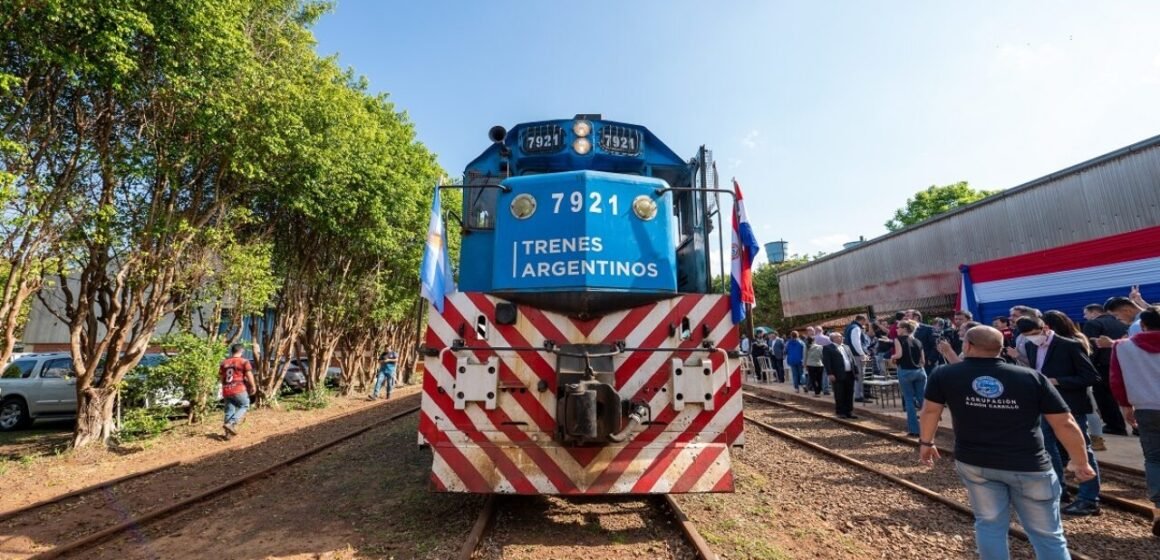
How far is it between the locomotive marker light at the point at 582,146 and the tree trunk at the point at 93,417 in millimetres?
9259

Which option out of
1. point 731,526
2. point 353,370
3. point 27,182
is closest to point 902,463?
point 731,526

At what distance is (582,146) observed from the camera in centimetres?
494

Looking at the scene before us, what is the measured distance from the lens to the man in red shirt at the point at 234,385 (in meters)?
9.12

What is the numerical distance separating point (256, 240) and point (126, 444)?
14.7 feet

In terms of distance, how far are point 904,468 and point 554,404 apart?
4.74 m

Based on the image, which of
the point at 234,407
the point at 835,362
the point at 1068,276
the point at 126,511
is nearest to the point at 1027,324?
the point at 835,362

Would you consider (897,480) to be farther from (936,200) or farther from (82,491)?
(936,200)

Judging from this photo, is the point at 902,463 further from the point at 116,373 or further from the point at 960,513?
the point at 116,373

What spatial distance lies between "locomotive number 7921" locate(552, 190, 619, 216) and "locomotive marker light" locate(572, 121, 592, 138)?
1039 mm

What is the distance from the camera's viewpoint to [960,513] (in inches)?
175

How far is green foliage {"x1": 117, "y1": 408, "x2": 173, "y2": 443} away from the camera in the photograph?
875 centimetres

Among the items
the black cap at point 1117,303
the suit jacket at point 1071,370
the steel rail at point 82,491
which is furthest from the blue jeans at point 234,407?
the black cap at point 1117,303

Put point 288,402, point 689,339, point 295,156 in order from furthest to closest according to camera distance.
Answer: point 288,402 → point 295,156 → point 689,339

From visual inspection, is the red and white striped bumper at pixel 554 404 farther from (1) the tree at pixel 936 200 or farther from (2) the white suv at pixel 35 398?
(1) the tree at pixel 936 200
